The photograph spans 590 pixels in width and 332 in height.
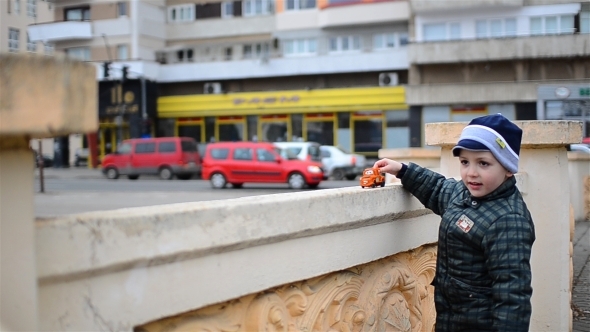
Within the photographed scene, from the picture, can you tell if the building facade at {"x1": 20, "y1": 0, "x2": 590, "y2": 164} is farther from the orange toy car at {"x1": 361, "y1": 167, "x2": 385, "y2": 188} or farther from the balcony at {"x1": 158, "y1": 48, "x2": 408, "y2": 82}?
the orange toy car at {"x1": 361, "y1": 167, "x2": 385, "y2": 188}

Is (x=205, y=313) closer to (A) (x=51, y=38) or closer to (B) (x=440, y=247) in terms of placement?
(B) (x=440, y=247)

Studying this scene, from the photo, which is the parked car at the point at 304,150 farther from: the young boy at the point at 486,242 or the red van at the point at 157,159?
the young boy at the point at 486,242

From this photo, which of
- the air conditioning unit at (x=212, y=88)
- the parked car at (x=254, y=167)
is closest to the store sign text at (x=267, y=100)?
the air conditioning unit at (x=212, y=88)

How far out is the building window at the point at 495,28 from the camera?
109 feet

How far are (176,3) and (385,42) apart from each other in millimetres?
14064

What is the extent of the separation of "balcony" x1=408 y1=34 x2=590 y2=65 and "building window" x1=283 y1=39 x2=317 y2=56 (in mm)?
6604

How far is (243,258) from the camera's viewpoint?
7.39 ft

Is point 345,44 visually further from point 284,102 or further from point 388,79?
point 284,102

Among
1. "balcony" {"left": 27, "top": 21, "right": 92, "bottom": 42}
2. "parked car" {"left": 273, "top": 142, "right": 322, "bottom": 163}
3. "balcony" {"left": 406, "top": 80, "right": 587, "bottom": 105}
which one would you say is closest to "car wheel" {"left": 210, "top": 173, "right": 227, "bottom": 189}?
"parked car" {"left": 273, "top": 142, "right": 322, "bottom": 163}

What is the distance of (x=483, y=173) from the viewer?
2742 mm

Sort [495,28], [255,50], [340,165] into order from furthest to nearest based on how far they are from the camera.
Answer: [255,50], [495,28], [340,165]

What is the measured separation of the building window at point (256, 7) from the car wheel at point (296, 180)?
1959cm

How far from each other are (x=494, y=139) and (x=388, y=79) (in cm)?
3353

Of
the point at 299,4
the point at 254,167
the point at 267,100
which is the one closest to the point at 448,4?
the point at 299,4
